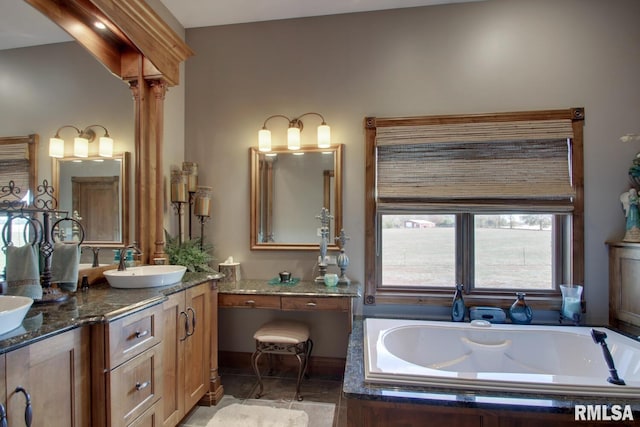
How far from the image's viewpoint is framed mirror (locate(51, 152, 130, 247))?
1.90m

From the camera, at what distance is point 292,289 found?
2.50m

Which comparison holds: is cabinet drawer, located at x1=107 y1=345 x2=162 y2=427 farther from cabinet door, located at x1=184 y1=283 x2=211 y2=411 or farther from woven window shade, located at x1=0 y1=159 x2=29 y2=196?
woven window shade, located at x1=0 y1=159 x2=29 y2=196

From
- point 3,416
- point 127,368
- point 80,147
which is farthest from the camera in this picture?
point 80,147

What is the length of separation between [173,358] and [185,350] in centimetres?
13

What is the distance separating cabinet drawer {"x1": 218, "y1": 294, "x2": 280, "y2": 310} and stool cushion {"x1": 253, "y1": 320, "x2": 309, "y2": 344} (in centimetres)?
20

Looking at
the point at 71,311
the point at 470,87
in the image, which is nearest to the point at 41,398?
the point at 71,311

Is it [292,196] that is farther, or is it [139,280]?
[292,196]

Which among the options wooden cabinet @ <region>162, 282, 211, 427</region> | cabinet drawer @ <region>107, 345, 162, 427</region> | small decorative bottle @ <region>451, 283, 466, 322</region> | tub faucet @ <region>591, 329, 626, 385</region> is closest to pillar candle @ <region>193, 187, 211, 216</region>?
wooden cabinet @ <region>162, 282, 211, 427</region>

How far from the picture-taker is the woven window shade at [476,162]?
254 centimetres

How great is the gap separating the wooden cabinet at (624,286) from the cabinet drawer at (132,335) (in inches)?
123

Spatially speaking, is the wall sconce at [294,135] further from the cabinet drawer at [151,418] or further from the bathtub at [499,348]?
the cabinet drawer at [151,418]

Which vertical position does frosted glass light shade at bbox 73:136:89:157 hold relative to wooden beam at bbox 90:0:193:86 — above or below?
below

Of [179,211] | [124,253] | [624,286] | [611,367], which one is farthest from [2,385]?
[624,286]

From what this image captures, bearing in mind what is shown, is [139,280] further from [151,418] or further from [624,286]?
[624,286]
